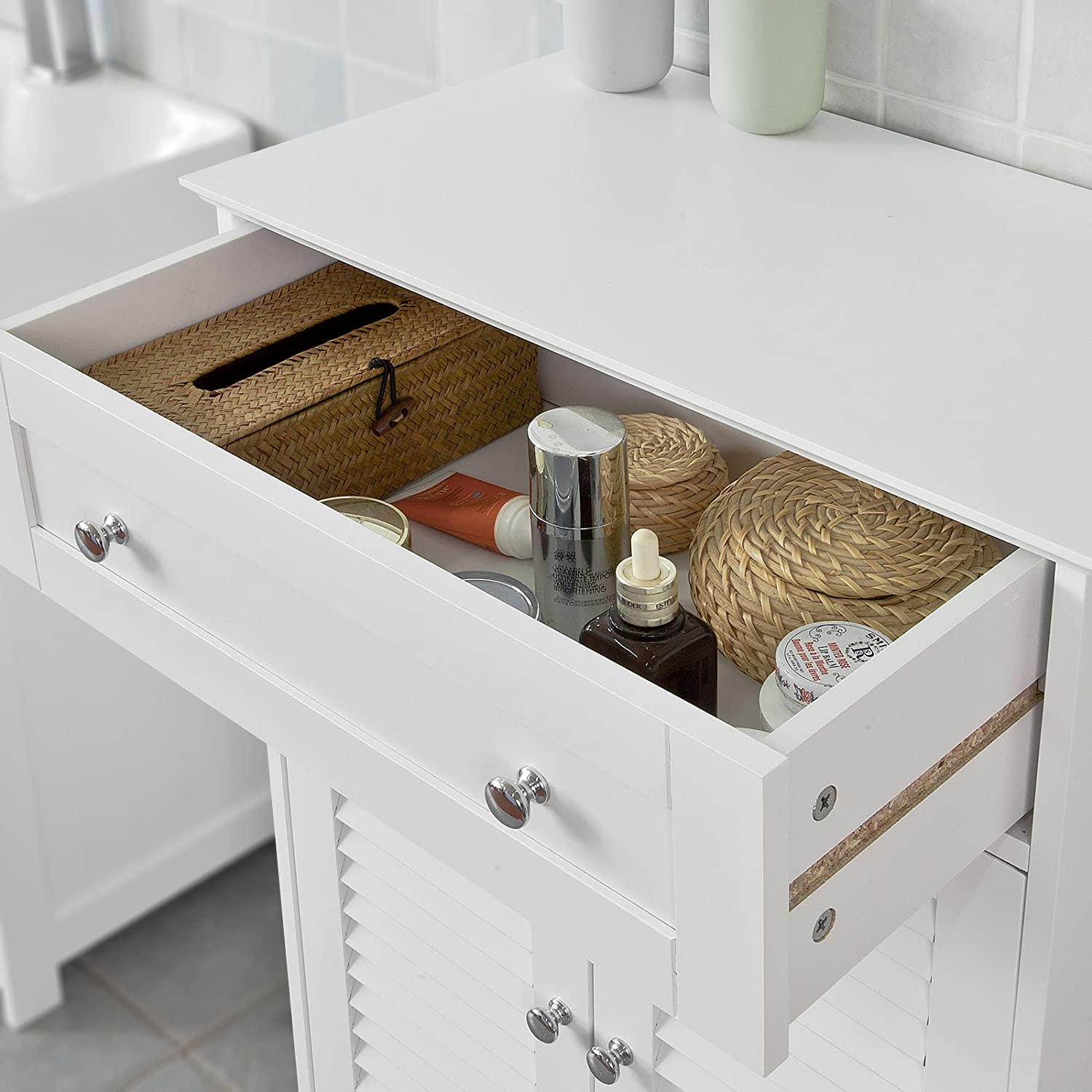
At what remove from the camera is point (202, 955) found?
67.0 inches

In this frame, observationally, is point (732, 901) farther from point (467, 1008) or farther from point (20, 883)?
point (20, 883)

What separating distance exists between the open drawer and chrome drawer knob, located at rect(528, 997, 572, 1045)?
25cm

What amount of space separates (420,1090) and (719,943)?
0.56 m

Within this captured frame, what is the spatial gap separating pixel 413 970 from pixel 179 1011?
2.34 feet

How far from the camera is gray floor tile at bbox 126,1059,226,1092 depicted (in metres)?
1.54

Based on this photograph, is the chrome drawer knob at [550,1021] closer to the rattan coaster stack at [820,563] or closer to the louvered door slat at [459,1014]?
the louvered door slat at [459,1014]

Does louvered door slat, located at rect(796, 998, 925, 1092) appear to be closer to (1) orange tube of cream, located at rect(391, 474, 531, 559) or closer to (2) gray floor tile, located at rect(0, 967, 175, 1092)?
(1) orange tube of cream, located at rect(391, 474, 531, 559)

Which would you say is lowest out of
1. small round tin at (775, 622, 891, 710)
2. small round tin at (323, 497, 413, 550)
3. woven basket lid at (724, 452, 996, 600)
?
small round tin at (323, 497, 413, 550)

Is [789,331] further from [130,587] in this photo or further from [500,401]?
[130,587]

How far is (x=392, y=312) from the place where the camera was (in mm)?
978

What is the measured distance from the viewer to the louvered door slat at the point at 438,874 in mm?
916

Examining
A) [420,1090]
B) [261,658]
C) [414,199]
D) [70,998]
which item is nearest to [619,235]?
[414,199]

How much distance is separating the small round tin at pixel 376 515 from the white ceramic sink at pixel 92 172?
641mm

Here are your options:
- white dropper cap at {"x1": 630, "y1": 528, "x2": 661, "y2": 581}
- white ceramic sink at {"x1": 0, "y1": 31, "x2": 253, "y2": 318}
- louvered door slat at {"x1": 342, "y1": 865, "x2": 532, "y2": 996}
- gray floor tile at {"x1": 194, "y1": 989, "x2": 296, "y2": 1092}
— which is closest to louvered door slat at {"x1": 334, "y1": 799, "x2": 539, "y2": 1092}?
louvered door slat at {"x1": 342, "y1": 865, "x2": 532, "y2": 996}
